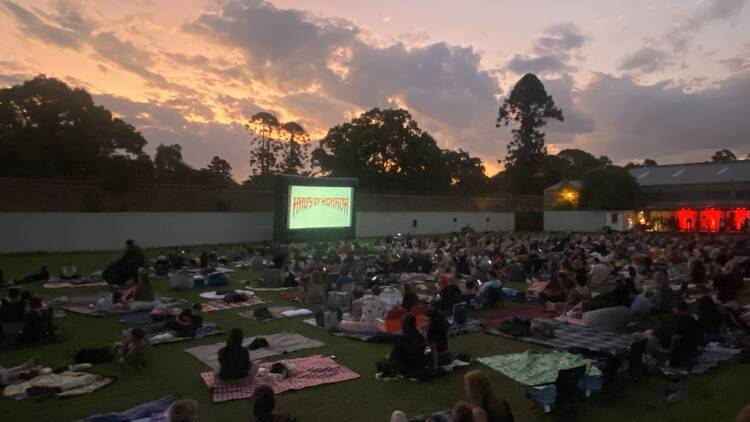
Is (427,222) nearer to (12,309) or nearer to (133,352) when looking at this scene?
(12,309)

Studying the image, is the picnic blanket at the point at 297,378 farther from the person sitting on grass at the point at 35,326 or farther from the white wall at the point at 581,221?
the white wall at the point at 581,221

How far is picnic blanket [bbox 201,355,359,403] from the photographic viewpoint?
21.2 feet

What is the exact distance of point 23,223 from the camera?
2250cm

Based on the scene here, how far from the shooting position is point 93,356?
25.3 ft

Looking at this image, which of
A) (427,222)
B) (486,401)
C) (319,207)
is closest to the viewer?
(486,401)

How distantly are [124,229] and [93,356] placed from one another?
63.6 ft

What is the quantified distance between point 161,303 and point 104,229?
15.5 m

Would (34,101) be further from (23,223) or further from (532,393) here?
(532,393)

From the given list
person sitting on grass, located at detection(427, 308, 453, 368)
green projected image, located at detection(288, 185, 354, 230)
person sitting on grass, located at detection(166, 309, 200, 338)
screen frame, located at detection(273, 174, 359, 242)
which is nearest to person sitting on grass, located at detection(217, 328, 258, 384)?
person sitting on grass, located at detection(427, 308, 453, 368)

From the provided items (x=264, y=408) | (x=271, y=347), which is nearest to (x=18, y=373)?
(x=271, y=347)

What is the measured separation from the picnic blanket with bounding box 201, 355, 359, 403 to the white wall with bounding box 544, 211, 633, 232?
129 feet

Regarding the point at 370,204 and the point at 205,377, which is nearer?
the point at 205,377

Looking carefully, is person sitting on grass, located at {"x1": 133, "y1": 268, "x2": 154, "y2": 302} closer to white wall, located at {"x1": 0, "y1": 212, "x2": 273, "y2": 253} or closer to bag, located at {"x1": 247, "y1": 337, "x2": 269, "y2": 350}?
bag, located at {"x1": 247, "y1": 337, "x2": 269, "y2": 350}

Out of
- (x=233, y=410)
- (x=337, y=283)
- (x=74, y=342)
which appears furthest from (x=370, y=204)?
(x=233, y=410)
